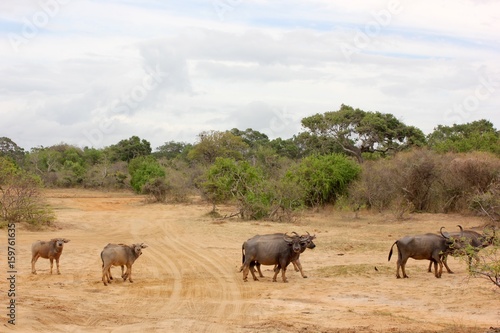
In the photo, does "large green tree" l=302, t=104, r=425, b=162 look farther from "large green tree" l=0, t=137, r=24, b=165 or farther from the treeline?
"large green tree" l=0, t=137, r=24, b=165

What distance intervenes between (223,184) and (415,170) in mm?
11288

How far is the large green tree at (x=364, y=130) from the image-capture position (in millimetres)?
48500

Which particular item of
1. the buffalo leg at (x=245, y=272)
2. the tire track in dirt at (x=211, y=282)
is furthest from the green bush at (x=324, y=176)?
the buffalo leg at (x=245, y=272)

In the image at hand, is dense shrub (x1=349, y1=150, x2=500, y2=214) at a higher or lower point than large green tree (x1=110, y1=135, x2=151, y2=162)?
lower

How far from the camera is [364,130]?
4872 centimetres

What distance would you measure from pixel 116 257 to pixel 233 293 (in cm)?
323

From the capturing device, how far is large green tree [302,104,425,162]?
48.5 m

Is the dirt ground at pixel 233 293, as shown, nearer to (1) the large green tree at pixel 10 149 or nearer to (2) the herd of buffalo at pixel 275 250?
(2) the herd of buffalo at pixel 275 250

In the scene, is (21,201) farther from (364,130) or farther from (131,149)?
(131,149)

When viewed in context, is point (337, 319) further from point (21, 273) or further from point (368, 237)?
point (368, 237)

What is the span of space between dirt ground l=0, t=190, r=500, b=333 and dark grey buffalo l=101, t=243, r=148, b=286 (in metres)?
0.34

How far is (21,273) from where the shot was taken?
52.9ft

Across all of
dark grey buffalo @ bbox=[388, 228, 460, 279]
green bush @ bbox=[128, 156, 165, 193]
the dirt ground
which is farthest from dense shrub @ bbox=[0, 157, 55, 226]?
green bush @ bbox=[128, 156, 165, 193]

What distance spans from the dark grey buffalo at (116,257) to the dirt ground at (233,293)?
13.5 inches
